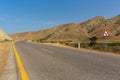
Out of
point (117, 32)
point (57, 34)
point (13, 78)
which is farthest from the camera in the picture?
point (57, 34)

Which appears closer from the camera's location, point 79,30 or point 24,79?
point 24,79

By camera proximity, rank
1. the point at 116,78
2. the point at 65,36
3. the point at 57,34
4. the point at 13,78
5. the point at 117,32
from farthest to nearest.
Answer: the point at 57,34 < the point at 65,36 < the point at 117,32 < the point at 13,78 < the point at 116,78

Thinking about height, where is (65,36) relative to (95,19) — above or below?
below

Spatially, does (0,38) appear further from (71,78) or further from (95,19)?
(71,78)

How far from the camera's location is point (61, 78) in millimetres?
7637

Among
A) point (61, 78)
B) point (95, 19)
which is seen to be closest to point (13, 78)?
point (61, 78)

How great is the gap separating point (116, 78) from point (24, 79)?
10.3ft

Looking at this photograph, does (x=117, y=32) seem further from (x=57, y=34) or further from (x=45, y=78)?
(x=45, y=78)

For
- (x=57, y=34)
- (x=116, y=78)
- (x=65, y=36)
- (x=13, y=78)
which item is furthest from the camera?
(x=57, y=34)

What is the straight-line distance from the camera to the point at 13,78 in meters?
8.07

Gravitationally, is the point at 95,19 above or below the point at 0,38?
above

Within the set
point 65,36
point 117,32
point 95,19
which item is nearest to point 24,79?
point 117,32

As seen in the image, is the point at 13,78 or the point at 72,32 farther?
the point at 72,32

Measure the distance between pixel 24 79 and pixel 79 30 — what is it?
436 feet
